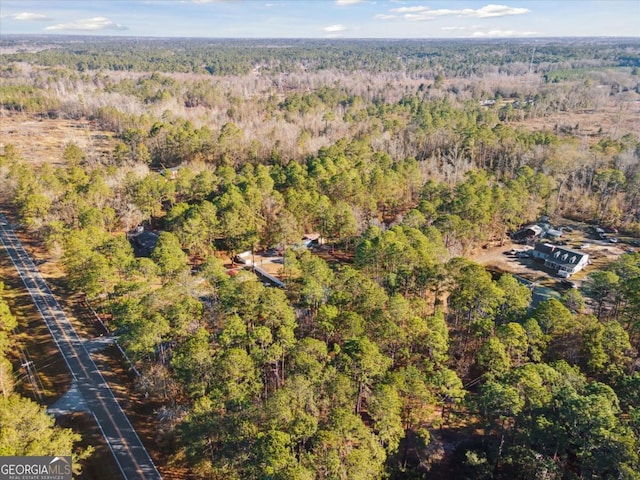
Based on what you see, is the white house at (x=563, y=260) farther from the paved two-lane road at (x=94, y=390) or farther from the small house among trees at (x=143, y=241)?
the small house among trees at (x=143, y=241)

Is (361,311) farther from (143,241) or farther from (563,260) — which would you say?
(143,241)

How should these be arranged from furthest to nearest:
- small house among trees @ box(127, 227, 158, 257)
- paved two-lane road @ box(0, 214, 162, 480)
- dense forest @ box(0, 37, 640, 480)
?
small house among trees @ box(127, 227, 158, 257) < paved two-lane road @ box(0, 214, 162, 480) < dense forest @ box(0, 37, 640, 480)

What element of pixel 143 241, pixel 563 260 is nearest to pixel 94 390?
pixel 143 241

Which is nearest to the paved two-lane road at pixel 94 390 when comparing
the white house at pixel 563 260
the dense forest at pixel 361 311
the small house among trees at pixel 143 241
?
the dense forest at pixel 361 311

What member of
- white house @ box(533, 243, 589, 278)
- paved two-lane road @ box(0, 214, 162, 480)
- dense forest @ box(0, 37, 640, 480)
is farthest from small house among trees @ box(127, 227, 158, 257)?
white house @ box(533, 243, 589, 278)

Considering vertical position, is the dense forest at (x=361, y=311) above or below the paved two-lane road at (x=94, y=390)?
above

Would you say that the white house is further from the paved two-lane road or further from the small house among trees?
the small house among trees
